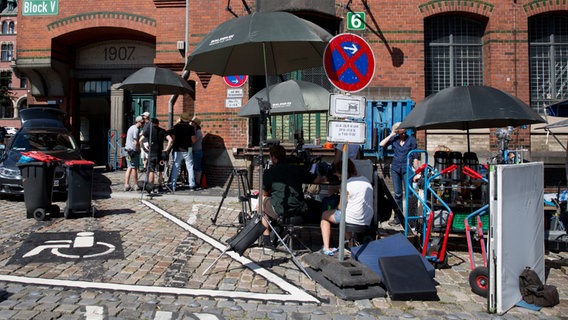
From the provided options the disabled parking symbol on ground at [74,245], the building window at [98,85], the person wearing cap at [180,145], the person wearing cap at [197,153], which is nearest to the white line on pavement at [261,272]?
the disabled parking symbol on ground at [74,245]

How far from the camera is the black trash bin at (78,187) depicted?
7.64 m

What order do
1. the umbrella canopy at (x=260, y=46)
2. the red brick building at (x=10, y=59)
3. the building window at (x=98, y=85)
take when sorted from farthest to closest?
the red brick building at (x=10, y=59), the building window at (x=98, y=85), the umbrella canopy at (x=260, y=46)

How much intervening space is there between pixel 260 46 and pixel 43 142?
6973 mm

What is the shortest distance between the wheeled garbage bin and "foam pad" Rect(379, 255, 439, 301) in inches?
236

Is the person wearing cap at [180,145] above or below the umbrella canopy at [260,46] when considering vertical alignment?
below

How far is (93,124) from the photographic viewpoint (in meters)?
20.5

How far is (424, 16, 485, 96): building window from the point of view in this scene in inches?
495

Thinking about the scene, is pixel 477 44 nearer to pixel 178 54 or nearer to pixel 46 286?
pixel 178 54

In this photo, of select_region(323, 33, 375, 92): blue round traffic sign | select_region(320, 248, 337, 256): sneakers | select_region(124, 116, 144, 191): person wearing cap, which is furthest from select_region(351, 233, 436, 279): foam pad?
select_region(124, 116, 144, 191): person wearing cap

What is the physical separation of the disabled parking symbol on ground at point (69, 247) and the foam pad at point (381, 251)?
121 inches

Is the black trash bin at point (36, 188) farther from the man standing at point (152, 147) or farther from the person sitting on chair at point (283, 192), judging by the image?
the person sitting on chair at point (283, 192)

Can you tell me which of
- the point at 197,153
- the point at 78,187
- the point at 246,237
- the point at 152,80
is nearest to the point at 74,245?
the point at 78,187

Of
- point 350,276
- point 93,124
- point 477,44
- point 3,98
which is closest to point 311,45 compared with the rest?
point 350,276

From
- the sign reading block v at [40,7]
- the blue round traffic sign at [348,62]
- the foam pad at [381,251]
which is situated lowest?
the foam pad at [381,251]
